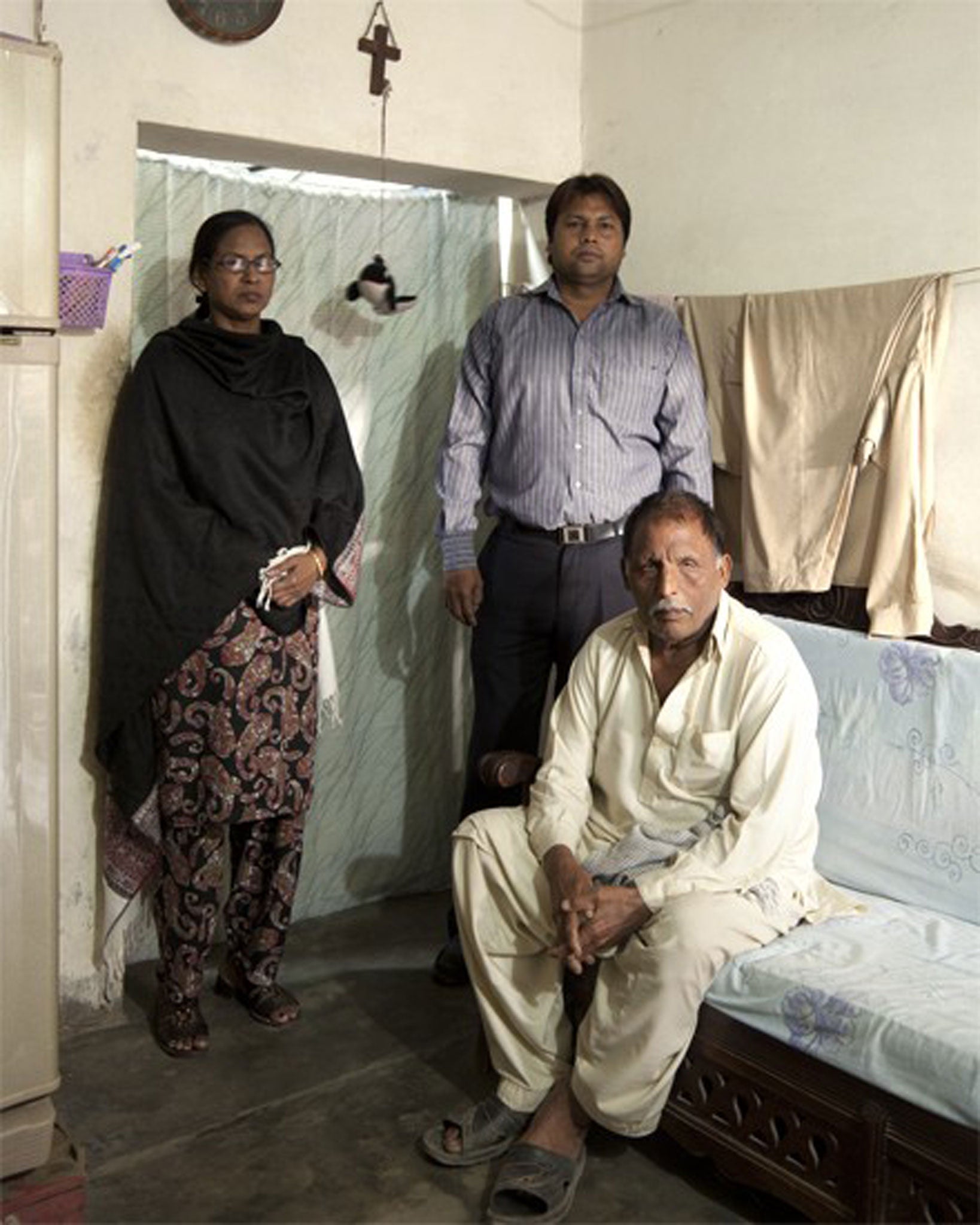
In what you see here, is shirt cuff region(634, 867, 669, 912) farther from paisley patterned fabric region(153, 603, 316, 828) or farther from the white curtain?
the white curtain

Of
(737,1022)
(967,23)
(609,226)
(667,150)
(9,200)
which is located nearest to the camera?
(9,200)

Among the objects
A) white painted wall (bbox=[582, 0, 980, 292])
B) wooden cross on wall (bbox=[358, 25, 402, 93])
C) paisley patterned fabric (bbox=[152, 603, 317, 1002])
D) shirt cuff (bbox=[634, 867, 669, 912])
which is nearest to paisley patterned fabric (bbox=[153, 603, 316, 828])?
paisley patterned fabric (bbox=[152, 603, 317, 1002])

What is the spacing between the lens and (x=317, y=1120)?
2.69 m

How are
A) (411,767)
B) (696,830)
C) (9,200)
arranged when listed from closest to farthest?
1. (9,200)
2. (696,830)
3. (411,767)

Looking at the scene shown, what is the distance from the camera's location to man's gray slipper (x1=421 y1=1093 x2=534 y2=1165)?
2508 millimetres

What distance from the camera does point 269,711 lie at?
296cm

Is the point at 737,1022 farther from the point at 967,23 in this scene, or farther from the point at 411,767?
the point at 967,23

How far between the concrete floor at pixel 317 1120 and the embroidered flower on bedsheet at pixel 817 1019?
0.39 metres

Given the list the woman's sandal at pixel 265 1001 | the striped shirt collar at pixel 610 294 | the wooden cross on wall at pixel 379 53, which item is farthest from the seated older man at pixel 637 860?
the wooden cross on wall at pixel 379 53

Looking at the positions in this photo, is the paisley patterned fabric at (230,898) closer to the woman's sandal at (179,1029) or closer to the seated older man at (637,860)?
the woman's sandal at (179,1029)

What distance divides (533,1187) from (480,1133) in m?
0.20

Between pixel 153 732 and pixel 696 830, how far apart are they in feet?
3.91

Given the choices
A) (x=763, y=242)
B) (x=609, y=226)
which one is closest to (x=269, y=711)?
(x=609, y=226)

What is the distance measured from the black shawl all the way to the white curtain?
1.98 feet
